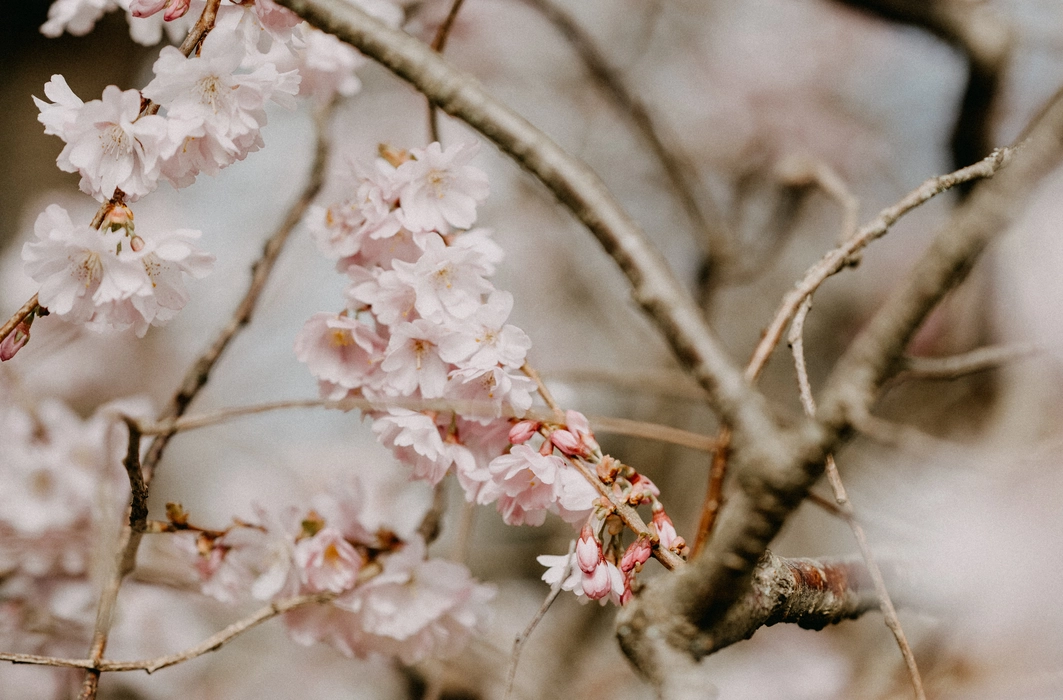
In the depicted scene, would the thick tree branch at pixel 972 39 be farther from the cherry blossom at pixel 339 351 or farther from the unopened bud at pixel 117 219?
the unopened bud at pixel 117 219

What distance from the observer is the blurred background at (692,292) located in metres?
1.20

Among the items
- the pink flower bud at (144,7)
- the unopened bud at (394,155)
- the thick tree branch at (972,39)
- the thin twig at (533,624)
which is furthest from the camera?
the thick tree branch at (972,39)

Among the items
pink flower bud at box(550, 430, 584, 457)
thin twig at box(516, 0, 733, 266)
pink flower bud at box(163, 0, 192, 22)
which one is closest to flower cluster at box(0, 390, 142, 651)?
pink flower bud at box(163, 0, 192, 22)

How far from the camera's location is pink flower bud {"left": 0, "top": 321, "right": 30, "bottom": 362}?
617 mm

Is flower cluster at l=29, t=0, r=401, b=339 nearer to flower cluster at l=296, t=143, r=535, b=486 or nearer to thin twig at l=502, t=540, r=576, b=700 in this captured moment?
flower cluster at l=296, t=143, r=535, b=486

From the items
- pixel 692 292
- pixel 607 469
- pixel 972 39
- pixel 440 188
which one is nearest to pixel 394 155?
pixel 440 188

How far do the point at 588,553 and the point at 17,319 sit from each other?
53cm

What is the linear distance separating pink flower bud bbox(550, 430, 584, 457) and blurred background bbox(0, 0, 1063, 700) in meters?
0.27

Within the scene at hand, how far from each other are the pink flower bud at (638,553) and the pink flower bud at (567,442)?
4.0 inches

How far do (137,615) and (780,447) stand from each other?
1666 millimetres

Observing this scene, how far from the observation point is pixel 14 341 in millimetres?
623

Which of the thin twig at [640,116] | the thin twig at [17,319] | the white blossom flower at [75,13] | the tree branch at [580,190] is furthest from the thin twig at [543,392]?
the thin twig at [640,116]

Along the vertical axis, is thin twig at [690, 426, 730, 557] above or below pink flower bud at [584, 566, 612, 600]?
above

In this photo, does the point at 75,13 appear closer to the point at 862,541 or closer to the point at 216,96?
the point at 216,96
